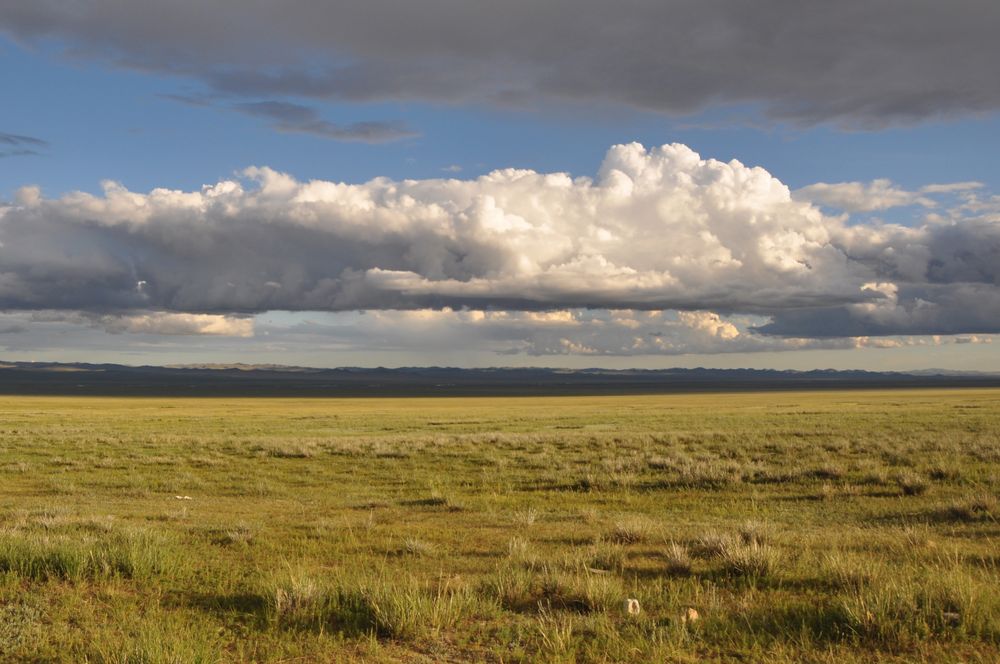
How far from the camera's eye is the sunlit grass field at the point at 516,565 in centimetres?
679

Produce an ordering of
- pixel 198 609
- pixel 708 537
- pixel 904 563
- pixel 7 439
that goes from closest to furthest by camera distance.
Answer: pixel 198 609 < pixel 904 563 < pixel 708 537 < pixel 7 439

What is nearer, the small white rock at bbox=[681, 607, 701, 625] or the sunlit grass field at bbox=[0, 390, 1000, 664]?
the sunlit grass field at bbox=[0, 390, 1000, 664]

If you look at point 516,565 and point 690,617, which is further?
point 516,565

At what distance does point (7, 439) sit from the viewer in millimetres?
36438

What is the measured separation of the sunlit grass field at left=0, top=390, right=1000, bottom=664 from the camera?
6.79 metres

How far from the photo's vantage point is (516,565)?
975cm

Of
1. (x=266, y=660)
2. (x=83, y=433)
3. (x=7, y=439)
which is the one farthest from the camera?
(x=83, y=433)

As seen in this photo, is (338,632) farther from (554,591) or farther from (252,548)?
(252,548)

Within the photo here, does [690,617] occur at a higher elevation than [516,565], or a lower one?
higher

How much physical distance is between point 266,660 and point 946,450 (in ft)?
82.9

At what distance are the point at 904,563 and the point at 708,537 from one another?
2423 mm

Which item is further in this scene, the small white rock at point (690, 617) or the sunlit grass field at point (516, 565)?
the small white rock at point (690, 617)

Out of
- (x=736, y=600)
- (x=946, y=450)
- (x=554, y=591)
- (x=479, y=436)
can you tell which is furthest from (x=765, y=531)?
(x=479, y=436)

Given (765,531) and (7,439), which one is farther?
(7,439)
